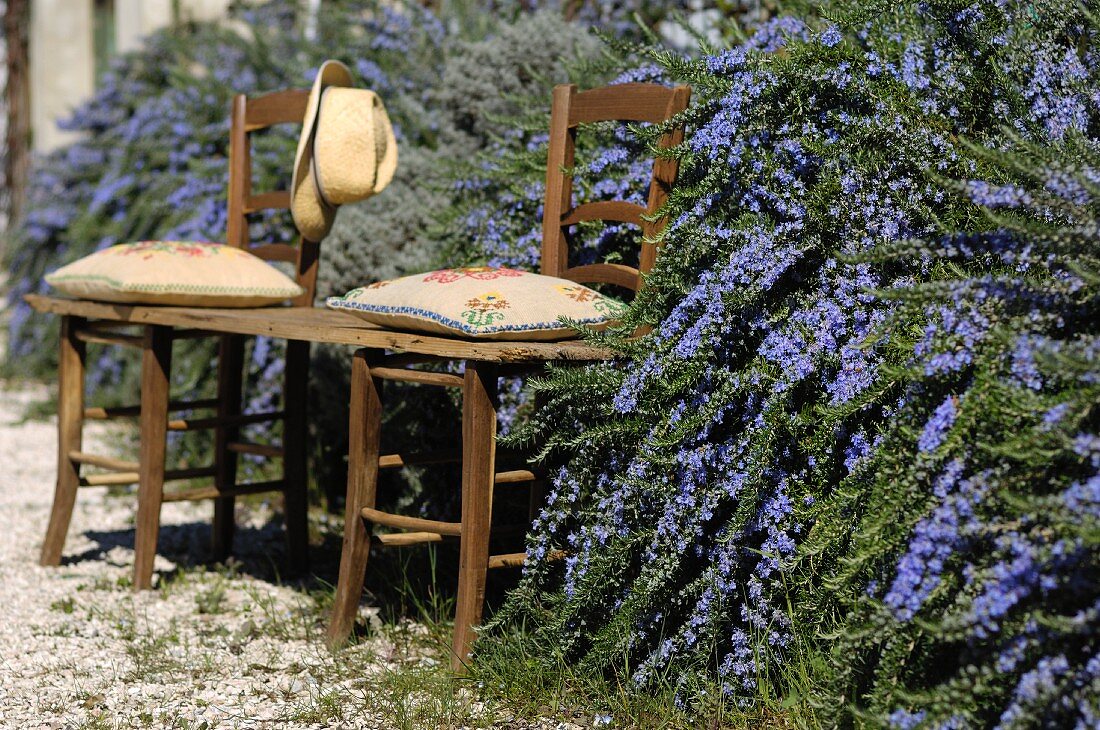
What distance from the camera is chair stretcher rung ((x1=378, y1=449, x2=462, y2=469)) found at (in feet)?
9.90

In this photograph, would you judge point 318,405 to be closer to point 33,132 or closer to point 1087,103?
point 1087,103

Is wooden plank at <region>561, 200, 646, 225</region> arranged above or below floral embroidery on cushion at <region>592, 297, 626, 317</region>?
above

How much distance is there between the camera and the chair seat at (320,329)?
263 centimetres

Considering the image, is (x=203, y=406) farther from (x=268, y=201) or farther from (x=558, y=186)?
(x=558, y=186)

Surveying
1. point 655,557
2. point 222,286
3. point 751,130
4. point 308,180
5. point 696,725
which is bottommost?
point 696,725

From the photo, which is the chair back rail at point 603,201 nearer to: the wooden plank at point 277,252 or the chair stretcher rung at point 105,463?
the wooden plank at point 277,252

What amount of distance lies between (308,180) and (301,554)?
1159 millimetres

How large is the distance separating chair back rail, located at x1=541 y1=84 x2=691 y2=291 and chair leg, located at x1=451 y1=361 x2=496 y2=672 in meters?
0.49

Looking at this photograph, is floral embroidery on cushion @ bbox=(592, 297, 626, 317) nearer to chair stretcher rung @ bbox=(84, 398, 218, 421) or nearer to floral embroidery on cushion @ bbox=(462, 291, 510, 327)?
floral embroidery on cushion @ bbox=(462, 291, 510, 327)

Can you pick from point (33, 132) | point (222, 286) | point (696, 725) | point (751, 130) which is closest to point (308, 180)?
point (222, 286)

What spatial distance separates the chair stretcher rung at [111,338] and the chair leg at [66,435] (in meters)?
0.04

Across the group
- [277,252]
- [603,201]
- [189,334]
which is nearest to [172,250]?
[189,334]

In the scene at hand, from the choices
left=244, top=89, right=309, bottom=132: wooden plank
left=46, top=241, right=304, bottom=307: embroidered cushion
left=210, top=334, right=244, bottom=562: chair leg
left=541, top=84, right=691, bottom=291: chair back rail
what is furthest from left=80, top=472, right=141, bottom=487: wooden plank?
left=541, top=84, right=691, bottom=291: chair back rail

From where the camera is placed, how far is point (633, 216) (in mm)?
2971
